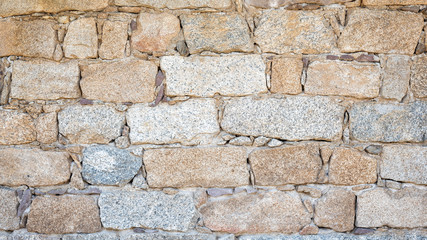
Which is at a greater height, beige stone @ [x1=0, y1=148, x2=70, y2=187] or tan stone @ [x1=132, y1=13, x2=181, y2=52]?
tan stone @ [x1=132, y1=13, x2=181, y2=52]

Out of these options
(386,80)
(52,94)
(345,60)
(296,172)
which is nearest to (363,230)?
(296,172)

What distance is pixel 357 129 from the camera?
202 cm

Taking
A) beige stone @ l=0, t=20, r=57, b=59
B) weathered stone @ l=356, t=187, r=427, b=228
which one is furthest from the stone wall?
beige stone @ l=0, t=20, r=57, b=59

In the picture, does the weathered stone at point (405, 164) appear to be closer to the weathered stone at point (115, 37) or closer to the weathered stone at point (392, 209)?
the weathered stone at point (392, 209)

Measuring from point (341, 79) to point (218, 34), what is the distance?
0.82 m

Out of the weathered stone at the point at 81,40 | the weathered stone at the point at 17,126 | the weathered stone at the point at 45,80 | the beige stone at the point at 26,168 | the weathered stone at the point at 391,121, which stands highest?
the weathered stone at the point at 81,40

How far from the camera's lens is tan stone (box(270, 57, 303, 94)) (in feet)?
6.61

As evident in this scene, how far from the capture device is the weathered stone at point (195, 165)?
2.02m

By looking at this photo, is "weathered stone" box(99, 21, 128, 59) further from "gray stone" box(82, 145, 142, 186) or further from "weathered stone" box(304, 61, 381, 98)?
"weathered stone" box(304, 61, 381, 98)

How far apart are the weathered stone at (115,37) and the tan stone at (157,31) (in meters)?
0.08

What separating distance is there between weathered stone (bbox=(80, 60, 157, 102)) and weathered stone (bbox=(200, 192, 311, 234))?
0.87 metres

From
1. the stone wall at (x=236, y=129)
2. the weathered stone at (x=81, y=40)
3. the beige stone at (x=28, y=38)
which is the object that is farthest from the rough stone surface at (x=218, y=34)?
the beige stone at (x=28, y=38)

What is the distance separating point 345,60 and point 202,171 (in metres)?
1.15

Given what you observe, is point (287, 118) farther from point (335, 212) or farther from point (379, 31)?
point (379, 31)
